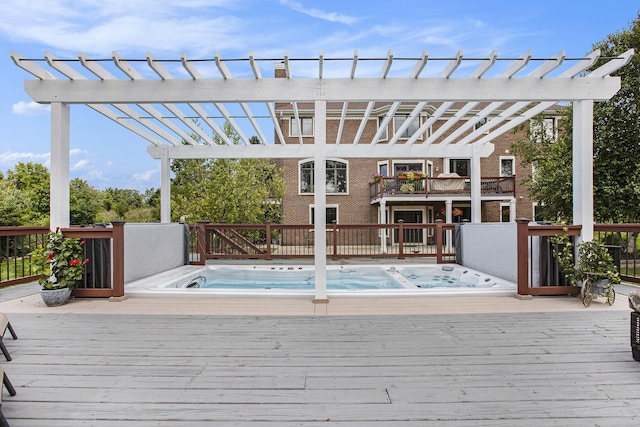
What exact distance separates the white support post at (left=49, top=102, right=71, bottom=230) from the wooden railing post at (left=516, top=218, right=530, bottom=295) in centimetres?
620

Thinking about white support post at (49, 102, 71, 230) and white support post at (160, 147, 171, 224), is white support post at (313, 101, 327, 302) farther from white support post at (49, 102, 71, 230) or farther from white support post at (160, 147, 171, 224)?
white support post at (160, 147, 171, 224)

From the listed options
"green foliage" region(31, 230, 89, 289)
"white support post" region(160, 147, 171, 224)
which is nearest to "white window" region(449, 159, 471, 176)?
"white support post" region(160, 147, 171, 224)

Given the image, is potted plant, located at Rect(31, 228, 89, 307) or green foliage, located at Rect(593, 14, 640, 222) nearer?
potted plant, located at Rect(31, 228, 89, 307)

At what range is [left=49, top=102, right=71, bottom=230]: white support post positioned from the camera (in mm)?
4789

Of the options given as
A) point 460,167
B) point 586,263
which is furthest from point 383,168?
point 586,263

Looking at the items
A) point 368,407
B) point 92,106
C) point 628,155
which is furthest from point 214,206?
point 628,155

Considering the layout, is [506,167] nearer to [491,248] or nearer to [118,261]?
[491,248]

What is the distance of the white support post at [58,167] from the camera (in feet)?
15.7

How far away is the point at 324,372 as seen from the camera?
2.55 meters

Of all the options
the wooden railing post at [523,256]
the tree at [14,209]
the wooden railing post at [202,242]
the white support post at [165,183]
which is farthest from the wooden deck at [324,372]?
the tree at [14,209]

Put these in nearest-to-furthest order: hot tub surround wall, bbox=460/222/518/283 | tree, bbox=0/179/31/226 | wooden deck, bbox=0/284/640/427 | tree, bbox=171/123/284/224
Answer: wooden deck, bbox=0/284/640/427, hot tub surround wall, bbox=460/222/518/283, tree, bbox=171/123/284/224, tree, bbox=0/179/31/226

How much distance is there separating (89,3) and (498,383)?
10101 mm

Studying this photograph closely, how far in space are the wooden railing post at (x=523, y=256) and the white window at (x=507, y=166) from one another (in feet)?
48.7

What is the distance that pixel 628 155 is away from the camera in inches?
342
